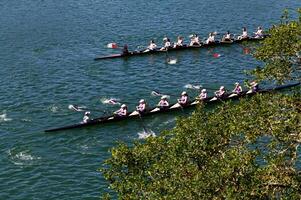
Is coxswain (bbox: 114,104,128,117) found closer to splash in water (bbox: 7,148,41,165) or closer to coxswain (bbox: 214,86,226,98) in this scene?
splash in water (bbox: 7,148,41,165)

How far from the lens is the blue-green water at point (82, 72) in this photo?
132 ft

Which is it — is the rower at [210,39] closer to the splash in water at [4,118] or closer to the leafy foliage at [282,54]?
the splash in water at [4,118]

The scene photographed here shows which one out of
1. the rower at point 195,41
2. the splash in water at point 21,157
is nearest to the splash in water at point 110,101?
the splash in water at point 21,157

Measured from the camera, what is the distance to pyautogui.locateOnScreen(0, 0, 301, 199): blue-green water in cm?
4025

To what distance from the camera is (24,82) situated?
58562mm

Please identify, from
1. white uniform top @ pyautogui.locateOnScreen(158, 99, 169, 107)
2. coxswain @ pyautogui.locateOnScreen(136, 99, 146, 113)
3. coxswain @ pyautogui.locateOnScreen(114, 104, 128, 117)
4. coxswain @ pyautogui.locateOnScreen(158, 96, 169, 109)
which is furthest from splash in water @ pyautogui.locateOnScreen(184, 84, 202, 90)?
coxswain @ pyautogui.locateOnScreen(114, 104, 128, 117)

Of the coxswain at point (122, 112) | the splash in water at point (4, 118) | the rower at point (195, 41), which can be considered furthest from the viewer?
the rower at point (195, 41)

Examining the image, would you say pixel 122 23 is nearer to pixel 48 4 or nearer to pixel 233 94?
pixel 48 4

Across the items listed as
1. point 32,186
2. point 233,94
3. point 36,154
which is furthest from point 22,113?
point 233,94

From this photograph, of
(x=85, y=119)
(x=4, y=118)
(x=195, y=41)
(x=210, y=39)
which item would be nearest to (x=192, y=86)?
(x=195, y=41)

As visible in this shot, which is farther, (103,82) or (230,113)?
(103,82)

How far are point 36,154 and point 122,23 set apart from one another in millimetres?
47281

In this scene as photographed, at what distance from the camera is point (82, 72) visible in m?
62.3

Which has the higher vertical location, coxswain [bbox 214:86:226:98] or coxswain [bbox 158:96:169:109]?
coxswain [bbox 214:86:226:98]
